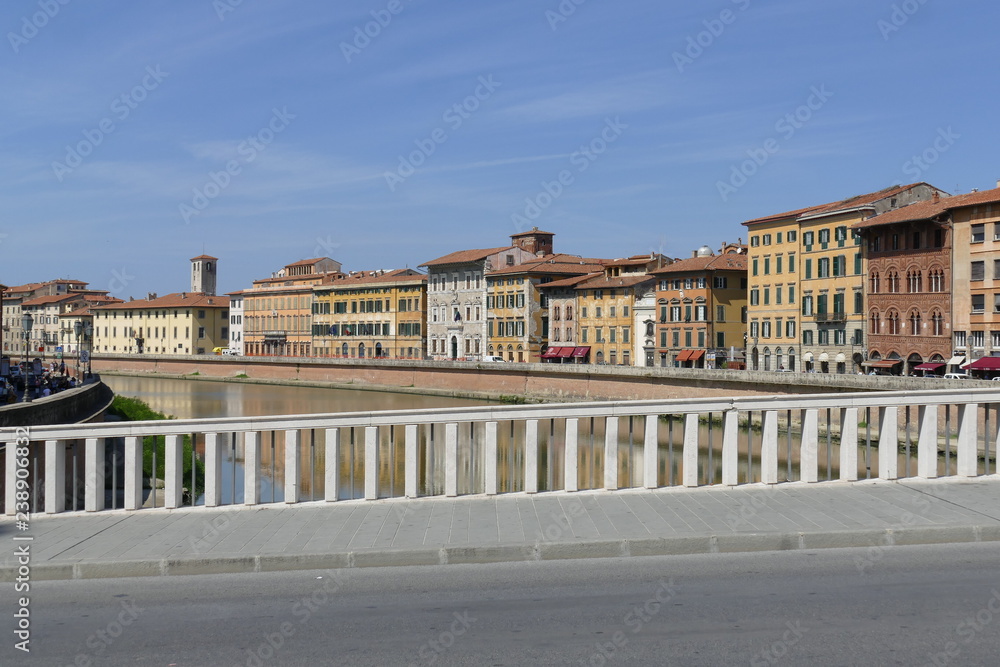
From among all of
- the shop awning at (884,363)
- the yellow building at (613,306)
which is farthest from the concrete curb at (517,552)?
the yellow building at (613,306)

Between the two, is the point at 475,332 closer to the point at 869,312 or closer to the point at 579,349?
the point at 579,349

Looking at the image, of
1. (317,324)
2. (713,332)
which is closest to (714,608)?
(713,332)

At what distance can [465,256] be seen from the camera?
89688 mm

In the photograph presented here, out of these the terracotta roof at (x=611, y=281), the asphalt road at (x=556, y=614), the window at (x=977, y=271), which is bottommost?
the asphalt road at (x=556, y=614)

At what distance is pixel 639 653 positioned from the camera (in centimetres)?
Result: 600

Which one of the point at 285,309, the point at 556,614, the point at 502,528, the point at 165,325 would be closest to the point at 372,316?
the point at 285,309

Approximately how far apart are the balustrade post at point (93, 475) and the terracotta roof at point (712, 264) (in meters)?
59.8

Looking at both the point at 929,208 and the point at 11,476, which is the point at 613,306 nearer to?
the point at 929,208

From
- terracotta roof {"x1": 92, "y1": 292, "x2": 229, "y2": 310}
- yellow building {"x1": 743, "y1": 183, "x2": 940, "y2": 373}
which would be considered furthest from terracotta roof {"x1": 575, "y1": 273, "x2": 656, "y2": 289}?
terracotta roof {"x1": 92, "y1": 292, "x2": 229, "y2": 310}

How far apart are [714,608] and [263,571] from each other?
143 inches

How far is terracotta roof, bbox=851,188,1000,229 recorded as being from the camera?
45.6 meters

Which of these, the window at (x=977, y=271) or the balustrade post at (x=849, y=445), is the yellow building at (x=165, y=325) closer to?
the window at (x=977, y=271)

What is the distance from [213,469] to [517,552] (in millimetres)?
3709

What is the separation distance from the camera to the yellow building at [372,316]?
95.1m
